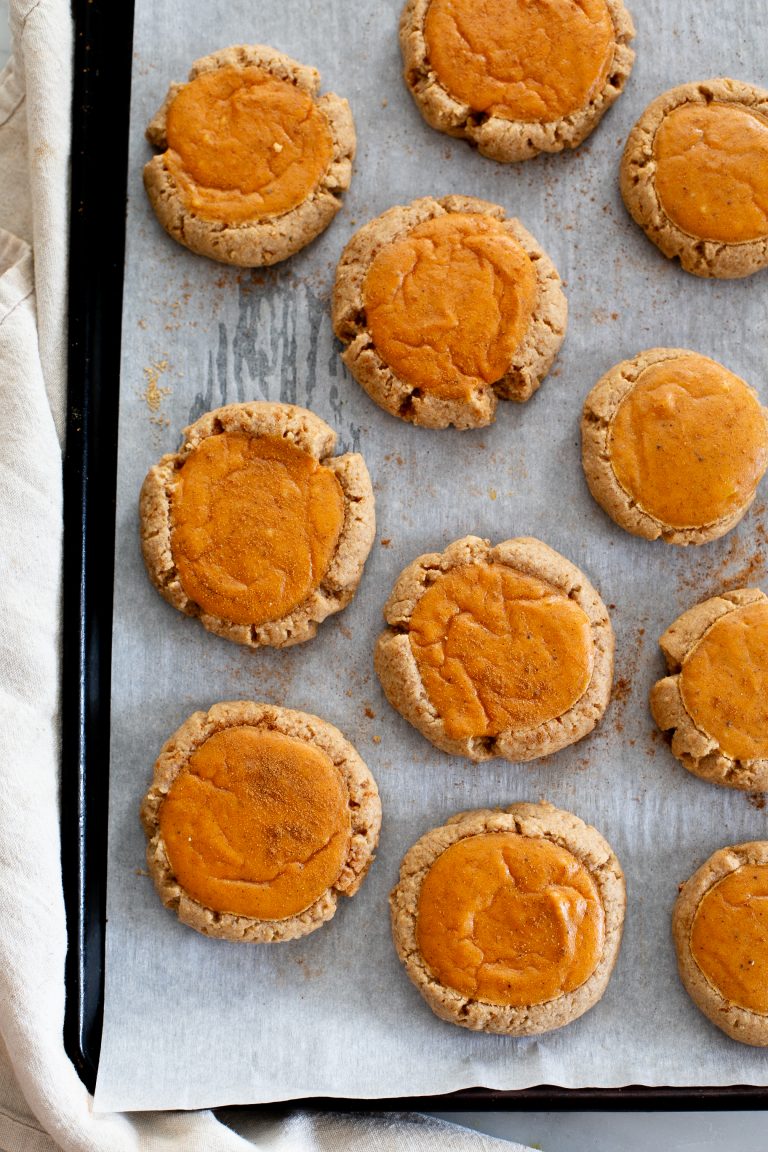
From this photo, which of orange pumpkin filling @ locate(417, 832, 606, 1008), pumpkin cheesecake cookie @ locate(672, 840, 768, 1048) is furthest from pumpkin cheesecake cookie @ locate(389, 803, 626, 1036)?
pumpkin cheesecake cookie @ locate(672, 840, 768, 1048)

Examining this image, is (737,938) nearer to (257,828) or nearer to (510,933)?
(510,933)

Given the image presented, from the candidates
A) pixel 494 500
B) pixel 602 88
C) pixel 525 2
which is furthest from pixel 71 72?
pixel 494 500

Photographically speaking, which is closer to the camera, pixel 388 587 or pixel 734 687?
pixel 734 687

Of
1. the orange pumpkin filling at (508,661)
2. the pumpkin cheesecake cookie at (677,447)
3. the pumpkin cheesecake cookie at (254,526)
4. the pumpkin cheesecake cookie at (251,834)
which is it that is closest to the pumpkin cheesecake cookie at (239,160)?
the pumpkin cheesecake cookie at (254,526)

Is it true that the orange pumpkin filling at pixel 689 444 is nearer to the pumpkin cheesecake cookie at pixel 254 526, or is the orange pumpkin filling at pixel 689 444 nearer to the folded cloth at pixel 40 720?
the pumpkin cheesecake cookie at pixel 254 526

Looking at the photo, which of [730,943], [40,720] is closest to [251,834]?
[40,720]

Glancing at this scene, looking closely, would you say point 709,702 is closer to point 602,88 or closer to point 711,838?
point 711,838

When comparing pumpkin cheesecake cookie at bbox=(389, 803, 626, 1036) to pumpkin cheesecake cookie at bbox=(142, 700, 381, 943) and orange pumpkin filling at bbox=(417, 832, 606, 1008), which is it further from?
pumpkin cheesecake cookie at bbox=(142, 700, 381, 943)
